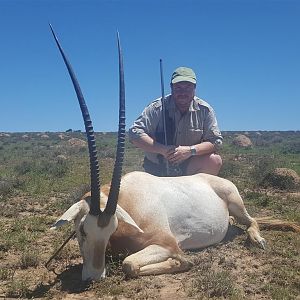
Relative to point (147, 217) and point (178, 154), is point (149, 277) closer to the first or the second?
point (147, 217)

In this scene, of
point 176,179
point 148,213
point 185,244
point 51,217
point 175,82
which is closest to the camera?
point 148,213

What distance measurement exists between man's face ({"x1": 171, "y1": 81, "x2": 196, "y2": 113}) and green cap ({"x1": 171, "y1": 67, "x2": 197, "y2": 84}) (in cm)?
7

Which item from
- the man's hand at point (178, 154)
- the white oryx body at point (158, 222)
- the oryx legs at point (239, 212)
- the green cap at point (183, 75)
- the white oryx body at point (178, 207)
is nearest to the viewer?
the white oryx body at point (158, 222)

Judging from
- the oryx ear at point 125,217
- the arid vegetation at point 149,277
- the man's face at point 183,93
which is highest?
the man's face at point 183,93

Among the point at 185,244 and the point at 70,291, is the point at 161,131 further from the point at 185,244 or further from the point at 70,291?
the point at 70,291

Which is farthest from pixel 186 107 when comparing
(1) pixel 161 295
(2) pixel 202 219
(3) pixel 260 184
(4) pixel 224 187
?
(3) pixel 260 184

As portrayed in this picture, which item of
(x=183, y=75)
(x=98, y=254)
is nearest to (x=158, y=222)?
(x=98, y=254)

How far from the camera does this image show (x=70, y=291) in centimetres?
502

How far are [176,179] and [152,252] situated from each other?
5.45 ft

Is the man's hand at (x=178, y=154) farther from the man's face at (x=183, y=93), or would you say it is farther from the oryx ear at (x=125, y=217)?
the oryx ear at (x=125, y=217)

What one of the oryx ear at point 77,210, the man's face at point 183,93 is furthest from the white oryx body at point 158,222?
the man's face at point 183,93

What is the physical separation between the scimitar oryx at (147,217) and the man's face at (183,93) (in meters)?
1.64

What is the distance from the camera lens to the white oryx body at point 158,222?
16.7ft

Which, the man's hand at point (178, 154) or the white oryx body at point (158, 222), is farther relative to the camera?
the man's hand at point (178, 154)
